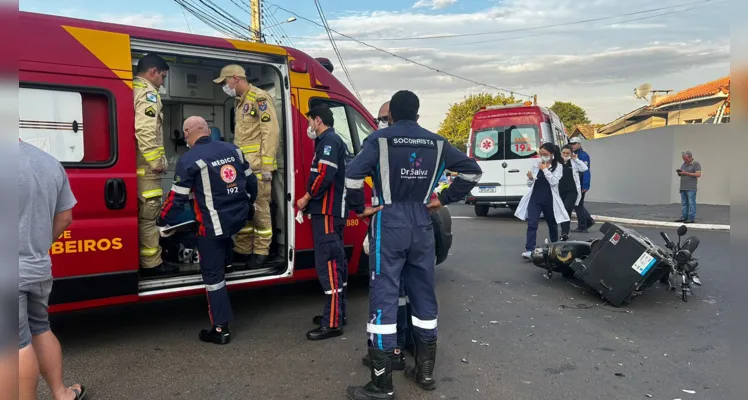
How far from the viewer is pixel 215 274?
3.91 metres

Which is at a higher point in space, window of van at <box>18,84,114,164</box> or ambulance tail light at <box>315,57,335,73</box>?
ambulance tail light at <box>315,57,335,73</box>

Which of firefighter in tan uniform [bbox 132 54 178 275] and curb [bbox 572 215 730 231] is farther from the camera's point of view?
curb [bbox 572 215 730 231]

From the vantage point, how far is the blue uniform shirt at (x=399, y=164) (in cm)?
317

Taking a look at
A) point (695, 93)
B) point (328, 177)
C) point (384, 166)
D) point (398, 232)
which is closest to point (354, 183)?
point (384, 166)

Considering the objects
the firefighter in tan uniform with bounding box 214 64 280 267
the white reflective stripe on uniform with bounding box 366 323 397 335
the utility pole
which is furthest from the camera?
the utility pole

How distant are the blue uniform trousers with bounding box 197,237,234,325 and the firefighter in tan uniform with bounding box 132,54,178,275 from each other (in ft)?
1.57

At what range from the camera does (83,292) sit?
3615mm

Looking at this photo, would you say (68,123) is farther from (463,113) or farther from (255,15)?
(463,113)

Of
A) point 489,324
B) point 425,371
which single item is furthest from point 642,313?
point 425,371

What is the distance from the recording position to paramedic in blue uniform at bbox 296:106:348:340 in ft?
13.4

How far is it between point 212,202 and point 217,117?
2.61m

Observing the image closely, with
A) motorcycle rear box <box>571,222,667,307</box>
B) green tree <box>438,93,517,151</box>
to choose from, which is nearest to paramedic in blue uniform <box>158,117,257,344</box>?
motorcycle rear box <box>571,222,667,307</box>

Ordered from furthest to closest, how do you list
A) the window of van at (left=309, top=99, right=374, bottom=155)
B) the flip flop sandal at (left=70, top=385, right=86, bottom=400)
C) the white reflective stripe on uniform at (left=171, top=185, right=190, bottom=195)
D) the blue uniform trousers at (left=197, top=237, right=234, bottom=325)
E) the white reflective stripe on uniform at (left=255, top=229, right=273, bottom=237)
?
the window of van at (left=309, top=99, right=374, bottom=155) < the white reflective stripe on uniform at (left=255, top=229, right=273, bottom=237) < the blue uniform trousers at (left=197, top=237, right=234, bottom=325) < the white reflective stripe on uniform at (left=171, top=185, right=190, bottom=195) < the flip flop sandal at (left=70, top=385, right=86, bottom=400)

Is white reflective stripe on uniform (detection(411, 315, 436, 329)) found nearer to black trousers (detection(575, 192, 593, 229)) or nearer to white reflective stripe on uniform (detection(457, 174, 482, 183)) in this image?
white reflective stripe on uniform (detection(457, 174, 482, 183))
